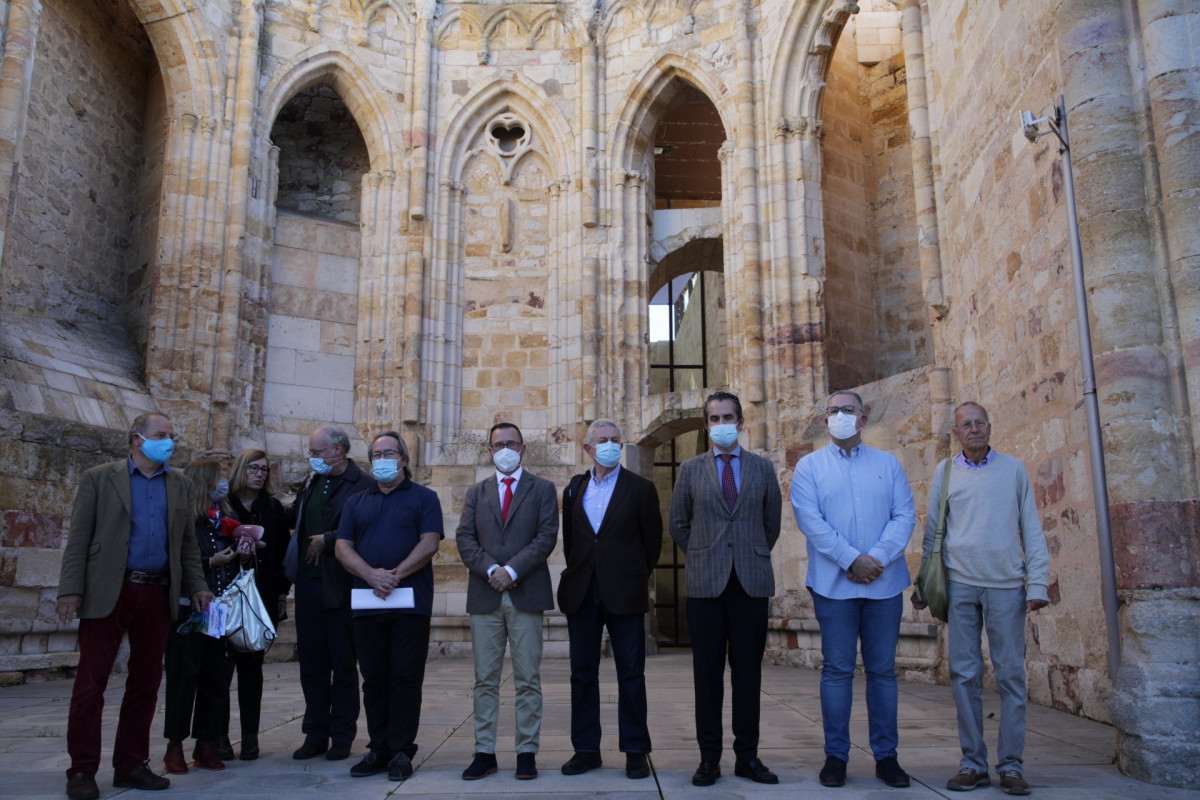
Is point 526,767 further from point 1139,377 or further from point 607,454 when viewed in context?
point 1139,377

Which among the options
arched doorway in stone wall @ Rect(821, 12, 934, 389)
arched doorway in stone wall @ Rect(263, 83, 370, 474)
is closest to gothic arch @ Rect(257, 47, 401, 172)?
arched doorway in stone wall @ Rect(263, 83, 370, 474)

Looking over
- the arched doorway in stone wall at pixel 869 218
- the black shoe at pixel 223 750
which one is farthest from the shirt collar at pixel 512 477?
the arched doorway in stone wall at pixel 869 218

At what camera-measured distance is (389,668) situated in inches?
180

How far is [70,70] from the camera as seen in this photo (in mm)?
10992

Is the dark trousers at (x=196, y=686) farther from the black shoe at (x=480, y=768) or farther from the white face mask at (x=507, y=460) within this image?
the white face mask at (x=507, y=460)

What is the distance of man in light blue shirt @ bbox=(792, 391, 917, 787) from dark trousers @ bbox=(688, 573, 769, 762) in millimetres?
274

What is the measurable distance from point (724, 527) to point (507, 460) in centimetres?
106

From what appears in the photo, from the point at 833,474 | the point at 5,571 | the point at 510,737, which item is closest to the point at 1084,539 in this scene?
the point at 833,474

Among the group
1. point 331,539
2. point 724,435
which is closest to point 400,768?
point 331,539

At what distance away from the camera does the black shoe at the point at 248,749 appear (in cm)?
468

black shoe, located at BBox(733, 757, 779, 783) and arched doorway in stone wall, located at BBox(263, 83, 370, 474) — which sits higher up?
arched doorway in stone wall, located at BBox(263, 83, 370, 474)

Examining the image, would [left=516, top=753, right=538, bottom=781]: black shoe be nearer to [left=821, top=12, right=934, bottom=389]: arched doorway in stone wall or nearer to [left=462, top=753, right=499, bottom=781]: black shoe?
[left=462, top=753, right=499, bottom=781]: black shoe

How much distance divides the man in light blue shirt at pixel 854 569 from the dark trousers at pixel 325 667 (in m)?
2.13

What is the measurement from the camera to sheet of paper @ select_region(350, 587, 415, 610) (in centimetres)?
450
